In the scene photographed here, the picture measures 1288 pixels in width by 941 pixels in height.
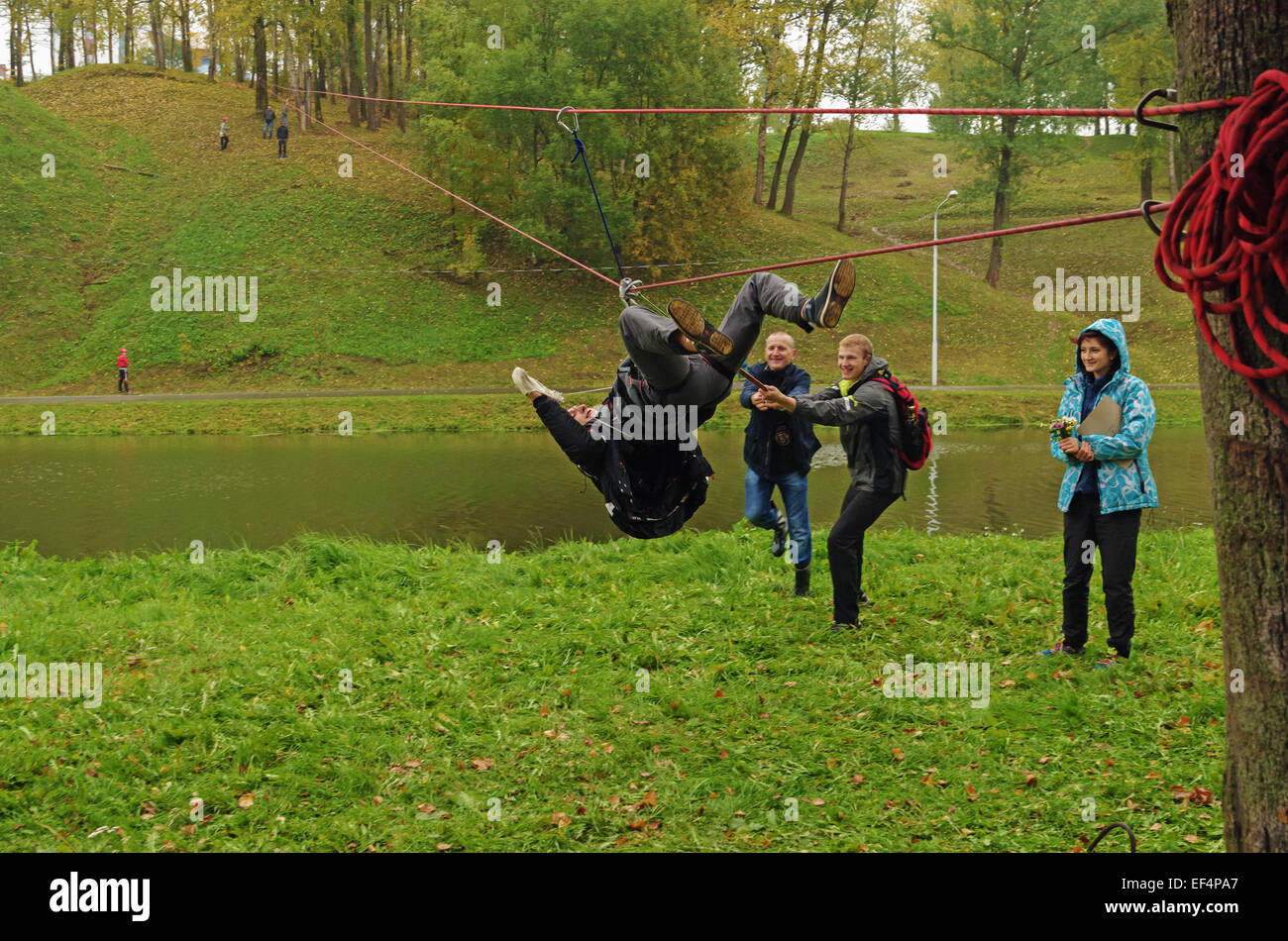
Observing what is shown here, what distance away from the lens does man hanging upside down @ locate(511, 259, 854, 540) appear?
5.19m

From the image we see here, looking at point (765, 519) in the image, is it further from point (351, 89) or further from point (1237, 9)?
point (351, 89)

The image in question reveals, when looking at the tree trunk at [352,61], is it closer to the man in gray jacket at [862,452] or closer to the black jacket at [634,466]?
the man in gray jacket at [862,452]

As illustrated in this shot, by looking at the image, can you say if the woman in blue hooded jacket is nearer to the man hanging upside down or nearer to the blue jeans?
the blue jeans

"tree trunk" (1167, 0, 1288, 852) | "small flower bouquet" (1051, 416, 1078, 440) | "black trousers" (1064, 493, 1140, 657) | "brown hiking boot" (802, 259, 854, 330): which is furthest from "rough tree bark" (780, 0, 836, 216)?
"tree trunk" (1167, 0, 1288, 852)

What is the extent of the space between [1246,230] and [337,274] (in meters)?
37.7

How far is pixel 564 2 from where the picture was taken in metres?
35.2

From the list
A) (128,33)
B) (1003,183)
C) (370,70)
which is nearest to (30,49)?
(128,33)

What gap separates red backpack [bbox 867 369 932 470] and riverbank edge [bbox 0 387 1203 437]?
18.0 metres

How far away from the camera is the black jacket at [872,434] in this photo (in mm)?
7695

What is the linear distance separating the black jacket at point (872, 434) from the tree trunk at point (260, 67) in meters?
38.2

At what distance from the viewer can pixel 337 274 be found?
37844mm

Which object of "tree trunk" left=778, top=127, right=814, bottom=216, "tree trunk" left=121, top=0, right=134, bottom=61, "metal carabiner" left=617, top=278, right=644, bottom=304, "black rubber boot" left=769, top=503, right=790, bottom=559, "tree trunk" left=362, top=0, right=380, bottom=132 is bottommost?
"black rubber boot" left=769, top=503, right=790, bottom=559

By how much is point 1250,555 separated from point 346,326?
112ft

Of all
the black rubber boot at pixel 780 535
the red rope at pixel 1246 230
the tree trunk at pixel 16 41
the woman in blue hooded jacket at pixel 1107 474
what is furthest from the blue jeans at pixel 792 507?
the tree trunk at pixel 16 41
